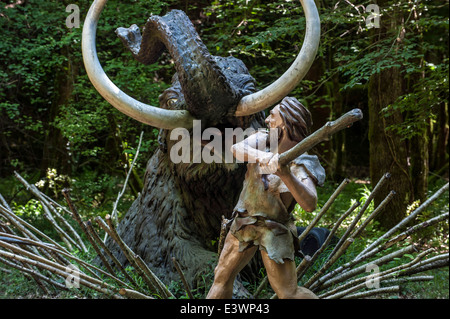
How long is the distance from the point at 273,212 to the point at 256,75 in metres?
4.79

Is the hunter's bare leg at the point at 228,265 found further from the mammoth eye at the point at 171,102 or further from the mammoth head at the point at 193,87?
A: the mammoth eye at the point at 171,102

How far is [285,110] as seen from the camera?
260 centimetres

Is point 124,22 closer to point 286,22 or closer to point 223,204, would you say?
point 286,22

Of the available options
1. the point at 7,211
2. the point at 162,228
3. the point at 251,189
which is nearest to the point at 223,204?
the point at 162,228

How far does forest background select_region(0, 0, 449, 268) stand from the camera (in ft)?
17.1

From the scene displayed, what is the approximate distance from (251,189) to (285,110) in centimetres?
42

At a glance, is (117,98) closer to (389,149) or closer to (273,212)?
(273,212)

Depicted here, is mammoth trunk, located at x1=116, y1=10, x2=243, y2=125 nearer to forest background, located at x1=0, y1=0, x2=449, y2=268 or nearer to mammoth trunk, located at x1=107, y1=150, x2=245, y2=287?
mammoth trunk, located at x1=107, y1=150, x2=245, y2=287

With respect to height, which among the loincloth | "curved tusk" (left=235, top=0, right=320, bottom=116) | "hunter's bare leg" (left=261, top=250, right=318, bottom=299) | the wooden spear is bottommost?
"hunter's bare leg" (left=261, top=250, right=318, bottom=299)

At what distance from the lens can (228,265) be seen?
2660 mm

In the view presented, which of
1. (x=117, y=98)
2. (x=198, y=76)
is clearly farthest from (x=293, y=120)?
(x=117, y=98)

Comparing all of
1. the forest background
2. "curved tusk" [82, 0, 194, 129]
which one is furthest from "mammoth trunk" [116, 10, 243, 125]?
the forest background

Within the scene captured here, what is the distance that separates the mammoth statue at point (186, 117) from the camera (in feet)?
9.86
